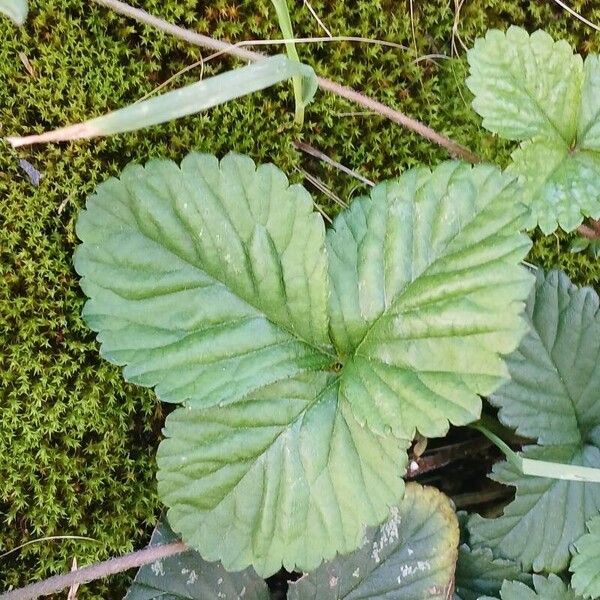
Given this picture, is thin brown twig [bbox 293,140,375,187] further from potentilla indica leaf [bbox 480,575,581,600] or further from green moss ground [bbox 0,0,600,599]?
potentilla indica leaf [bbox 480,575,581,600]

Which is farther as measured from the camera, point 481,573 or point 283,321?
point 481,573

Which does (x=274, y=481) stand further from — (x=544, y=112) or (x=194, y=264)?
(x=544, y=112)

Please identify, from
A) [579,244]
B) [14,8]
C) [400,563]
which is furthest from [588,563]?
[14,8]

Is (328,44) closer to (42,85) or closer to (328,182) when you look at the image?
(328,182)

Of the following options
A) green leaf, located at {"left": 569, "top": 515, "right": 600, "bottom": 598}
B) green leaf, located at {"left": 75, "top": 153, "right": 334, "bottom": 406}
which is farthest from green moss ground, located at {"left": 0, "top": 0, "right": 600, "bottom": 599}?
green leaf, located at {"left": 569, "top": 515, "right": 600, "bottom": 598}

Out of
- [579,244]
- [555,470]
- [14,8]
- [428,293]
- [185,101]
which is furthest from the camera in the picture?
[579,244]

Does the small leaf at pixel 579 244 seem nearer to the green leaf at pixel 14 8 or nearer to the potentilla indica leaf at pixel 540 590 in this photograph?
the potentilla indica leaf at pixel 540 590
